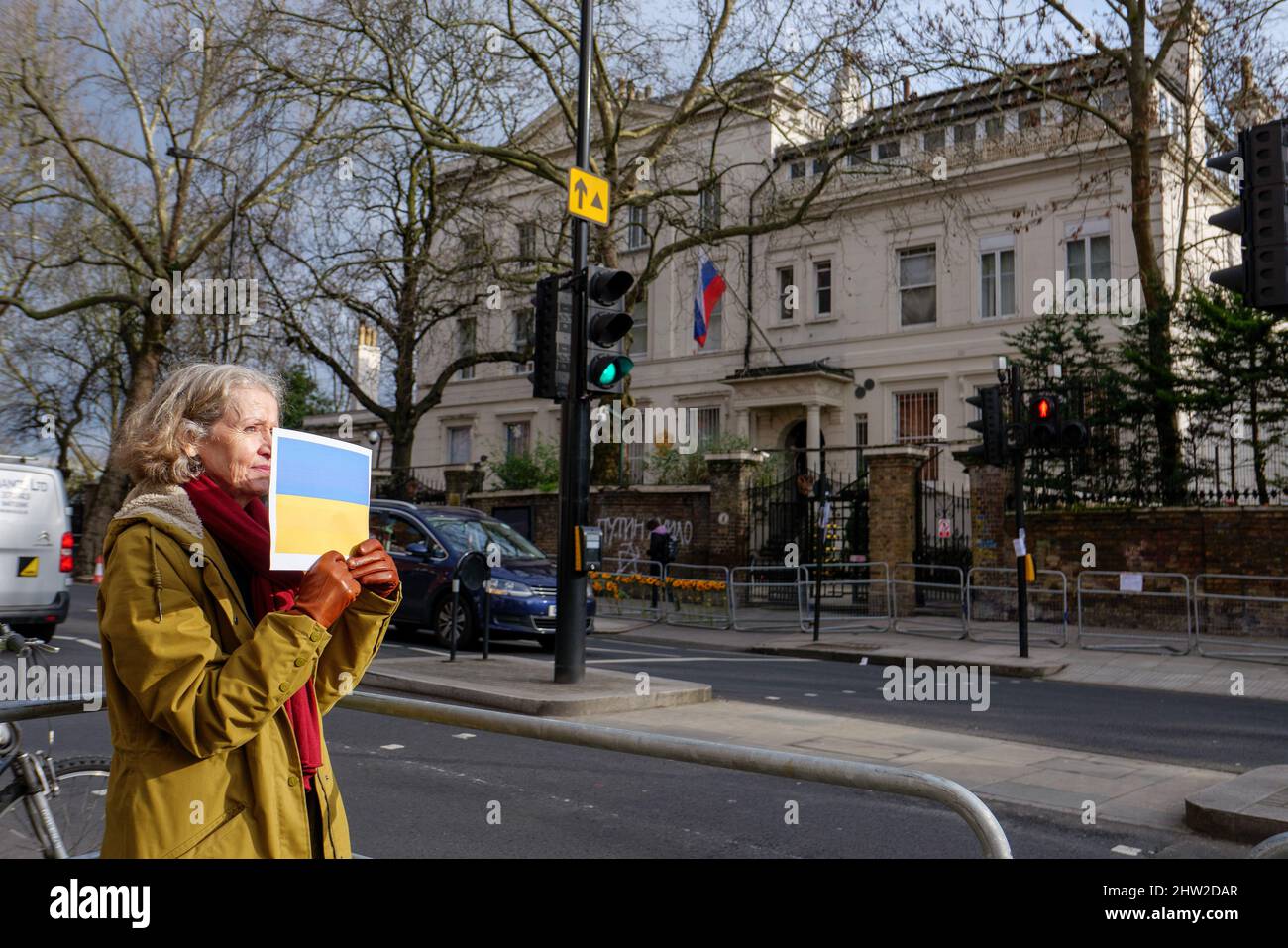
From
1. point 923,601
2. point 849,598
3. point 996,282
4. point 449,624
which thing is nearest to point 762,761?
point 449,624

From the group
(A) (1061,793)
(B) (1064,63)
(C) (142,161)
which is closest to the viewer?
(A) (1061,793)

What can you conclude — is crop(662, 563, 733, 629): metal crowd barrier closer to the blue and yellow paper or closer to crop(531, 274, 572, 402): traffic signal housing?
crop(531, 274, 572, 402): traffic signal housing

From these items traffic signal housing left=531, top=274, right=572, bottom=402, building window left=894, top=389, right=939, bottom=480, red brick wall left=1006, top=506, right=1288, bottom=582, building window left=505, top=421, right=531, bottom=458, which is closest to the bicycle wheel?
traffic signal housing left=531, top=274, right=572, bottom=402

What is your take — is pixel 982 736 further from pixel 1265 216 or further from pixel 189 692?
pixel 189 692

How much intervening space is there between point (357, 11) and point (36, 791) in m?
19.4

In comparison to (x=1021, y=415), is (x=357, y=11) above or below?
above

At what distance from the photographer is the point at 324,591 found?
225cm

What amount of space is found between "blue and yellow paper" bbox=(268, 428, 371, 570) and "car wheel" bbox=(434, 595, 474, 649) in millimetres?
A: 11977

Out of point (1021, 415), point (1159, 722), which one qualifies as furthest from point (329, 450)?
point (1021, 415)

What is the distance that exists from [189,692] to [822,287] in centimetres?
3187

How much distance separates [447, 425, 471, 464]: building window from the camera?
1658 inches

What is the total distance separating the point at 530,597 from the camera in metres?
14.5

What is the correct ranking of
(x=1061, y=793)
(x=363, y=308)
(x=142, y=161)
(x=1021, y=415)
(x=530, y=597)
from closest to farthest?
(x=1061, y=793) < (x=530, y=597) < (x=1021, y=415) < (x=363, y=308) < (x=142, y=161)
